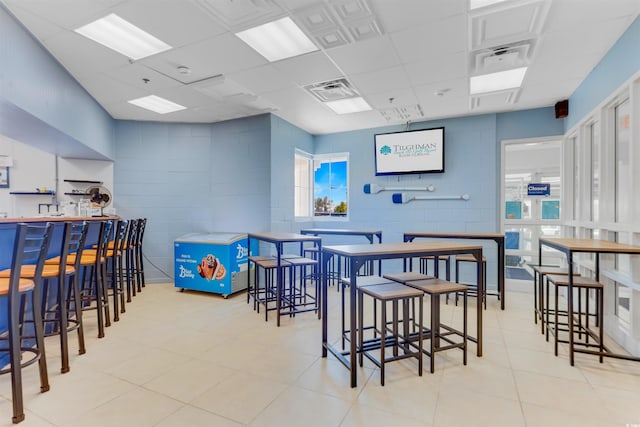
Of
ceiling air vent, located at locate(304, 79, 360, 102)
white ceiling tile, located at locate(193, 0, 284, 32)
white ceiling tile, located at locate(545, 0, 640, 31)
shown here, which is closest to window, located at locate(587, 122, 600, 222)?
white ceiling tile, located at locate(545, 0, 640, 31)

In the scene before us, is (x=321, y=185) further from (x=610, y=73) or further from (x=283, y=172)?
(x=610, y=73)

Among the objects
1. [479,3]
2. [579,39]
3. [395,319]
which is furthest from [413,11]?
[395,319]

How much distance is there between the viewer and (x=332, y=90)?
4.17m

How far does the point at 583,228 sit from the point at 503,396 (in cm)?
289

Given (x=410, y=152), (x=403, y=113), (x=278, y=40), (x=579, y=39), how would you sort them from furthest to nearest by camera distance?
(x=410, y=152) → (x=403, y=113) → (x=278, y=40) → (x=579, y=39)

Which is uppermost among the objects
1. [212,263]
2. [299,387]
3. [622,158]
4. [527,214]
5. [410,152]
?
[410,152]

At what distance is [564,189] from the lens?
4477 mm

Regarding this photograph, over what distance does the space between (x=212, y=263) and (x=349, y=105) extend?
10.6ft

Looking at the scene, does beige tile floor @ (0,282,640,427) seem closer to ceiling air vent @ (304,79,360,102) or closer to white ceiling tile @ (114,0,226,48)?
white ceiling tile @ (114,0,226,48)

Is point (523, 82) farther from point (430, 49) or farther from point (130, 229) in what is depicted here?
point (130, 229)

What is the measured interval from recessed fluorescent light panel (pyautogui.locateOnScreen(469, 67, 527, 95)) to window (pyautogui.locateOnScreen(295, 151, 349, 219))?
2.72 m

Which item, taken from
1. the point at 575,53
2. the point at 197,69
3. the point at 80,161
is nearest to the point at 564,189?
the point at 575,53

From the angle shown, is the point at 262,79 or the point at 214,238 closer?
the point at 262,79

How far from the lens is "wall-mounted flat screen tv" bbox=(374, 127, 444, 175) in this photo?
5.36 m
